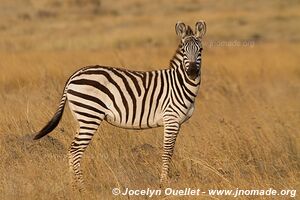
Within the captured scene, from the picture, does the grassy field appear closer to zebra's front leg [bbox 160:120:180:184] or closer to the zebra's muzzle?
zebra's front leg [bbox 160:120:180:184]

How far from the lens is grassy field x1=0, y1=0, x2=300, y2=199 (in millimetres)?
8562

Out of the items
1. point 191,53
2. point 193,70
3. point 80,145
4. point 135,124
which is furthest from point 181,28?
point 80,145

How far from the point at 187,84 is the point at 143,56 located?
12.9 meters

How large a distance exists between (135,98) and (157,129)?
107 inches

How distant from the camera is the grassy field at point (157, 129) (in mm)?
8562

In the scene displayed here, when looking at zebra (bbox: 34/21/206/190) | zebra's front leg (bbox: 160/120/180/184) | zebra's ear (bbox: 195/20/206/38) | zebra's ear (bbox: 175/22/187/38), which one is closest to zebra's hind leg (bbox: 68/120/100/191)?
zebra (bbox: 34/21/206/190)

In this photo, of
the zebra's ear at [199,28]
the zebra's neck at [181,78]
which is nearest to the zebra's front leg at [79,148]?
the zebra's neck at [181,78]

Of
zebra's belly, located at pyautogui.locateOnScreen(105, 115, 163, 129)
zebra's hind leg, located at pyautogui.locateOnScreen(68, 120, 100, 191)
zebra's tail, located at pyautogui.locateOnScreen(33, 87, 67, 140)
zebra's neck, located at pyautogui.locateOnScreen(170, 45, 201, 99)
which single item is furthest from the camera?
zebra's neck, located at pyautogui.locateOnScreen(170, 45, 201, 99)

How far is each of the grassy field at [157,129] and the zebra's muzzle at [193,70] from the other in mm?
967

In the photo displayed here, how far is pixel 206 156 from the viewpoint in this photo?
9453 millimetres

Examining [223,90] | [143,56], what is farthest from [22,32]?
[223,90]

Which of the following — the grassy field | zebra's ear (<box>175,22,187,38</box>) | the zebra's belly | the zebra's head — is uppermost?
zebra's ear (<box>175,22,187,38</box>)

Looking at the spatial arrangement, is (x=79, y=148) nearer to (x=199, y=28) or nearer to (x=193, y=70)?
(x=193, y=70)

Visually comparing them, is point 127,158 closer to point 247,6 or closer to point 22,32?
point 22,32
